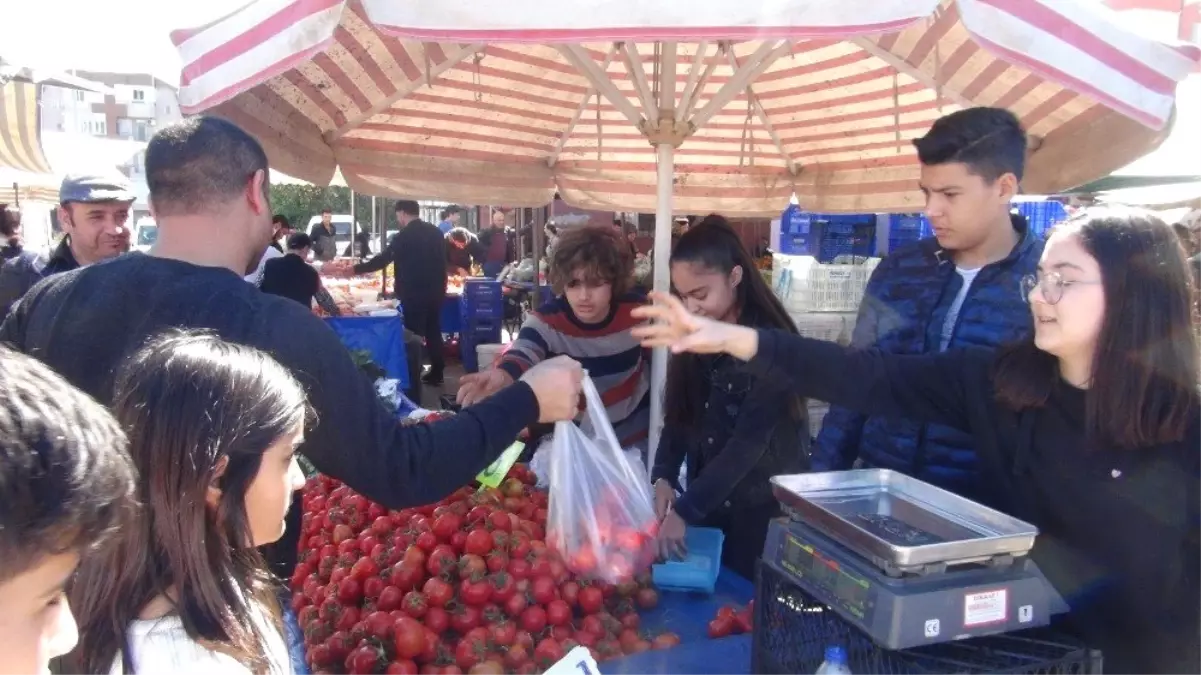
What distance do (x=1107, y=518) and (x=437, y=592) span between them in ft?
5.32

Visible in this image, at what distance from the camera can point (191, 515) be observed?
1194mm

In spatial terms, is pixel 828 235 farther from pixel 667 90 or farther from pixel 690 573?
pixel 690 573

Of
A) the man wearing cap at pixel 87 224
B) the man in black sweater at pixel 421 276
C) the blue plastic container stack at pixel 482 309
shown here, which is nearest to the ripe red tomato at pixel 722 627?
the man wearing cap at pixel 87 224

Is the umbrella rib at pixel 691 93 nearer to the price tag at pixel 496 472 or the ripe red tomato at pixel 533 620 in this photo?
the price tag at pixel 496 472

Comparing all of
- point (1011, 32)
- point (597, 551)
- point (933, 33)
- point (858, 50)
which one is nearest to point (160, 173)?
point (597, 551)

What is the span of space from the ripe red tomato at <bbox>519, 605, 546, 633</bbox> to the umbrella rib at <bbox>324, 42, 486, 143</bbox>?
2256 millimetres

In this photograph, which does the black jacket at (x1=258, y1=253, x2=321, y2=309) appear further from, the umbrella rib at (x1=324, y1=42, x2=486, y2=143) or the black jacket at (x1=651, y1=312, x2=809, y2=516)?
the black jacket at (x1=651, y1=312, x2=809, y2=516)

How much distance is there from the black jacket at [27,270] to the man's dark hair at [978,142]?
12.3 feet

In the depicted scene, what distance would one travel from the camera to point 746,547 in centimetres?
274

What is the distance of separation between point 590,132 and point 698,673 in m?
3.61

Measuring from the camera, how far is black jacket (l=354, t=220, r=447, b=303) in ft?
29.9

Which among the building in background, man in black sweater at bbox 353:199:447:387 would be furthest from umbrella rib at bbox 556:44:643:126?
the building in background

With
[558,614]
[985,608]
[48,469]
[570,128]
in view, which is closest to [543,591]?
[558,614]

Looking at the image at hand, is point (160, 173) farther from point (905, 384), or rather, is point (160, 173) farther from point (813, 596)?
point (905, 384)
